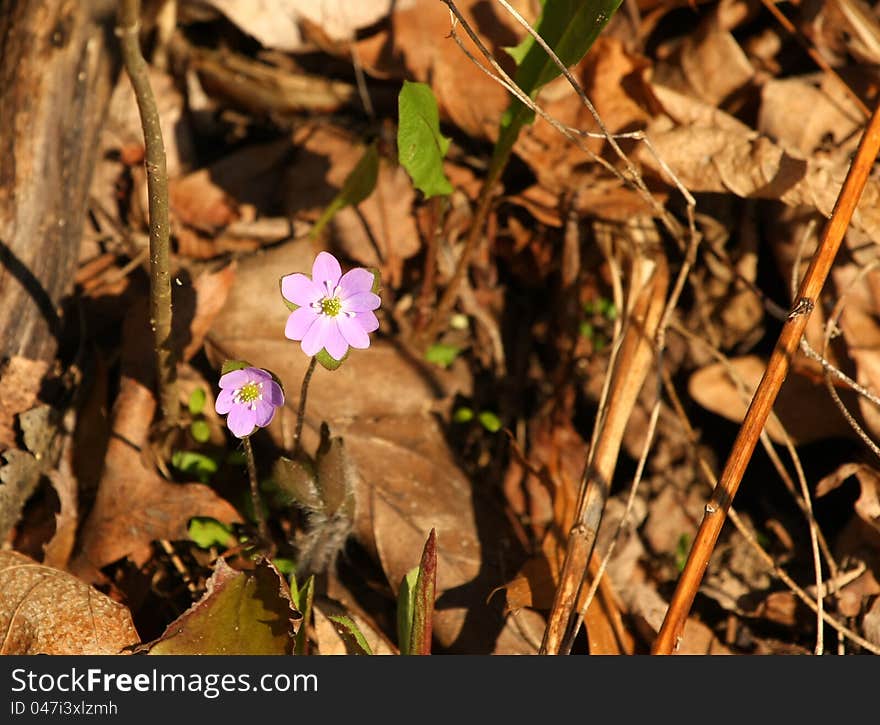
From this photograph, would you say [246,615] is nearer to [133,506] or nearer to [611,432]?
[133,506]

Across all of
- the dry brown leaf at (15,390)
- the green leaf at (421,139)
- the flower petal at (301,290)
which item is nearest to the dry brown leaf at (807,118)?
the green leaf at (421,139)

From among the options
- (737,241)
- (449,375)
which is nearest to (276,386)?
(449,375)

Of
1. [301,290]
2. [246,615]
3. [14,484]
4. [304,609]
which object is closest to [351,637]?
[304,609]

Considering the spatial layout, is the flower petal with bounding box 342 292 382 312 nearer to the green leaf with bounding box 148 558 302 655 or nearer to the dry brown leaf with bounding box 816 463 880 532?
the green leaf with bounding box 148 558 302 655

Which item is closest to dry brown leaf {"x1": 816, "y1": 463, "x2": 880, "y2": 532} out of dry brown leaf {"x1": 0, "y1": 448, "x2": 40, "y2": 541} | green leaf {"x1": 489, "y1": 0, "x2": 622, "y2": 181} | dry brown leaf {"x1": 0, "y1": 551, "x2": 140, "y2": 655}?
green leaf {"x1": 489, "y1": 0, "x2": 622, "y2": 181}

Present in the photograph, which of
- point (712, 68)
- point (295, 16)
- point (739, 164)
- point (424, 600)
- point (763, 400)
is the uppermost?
A: point (712, 68)

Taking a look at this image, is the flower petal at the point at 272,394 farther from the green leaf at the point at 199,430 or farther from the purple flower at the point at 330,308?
the green leaf at the point at 199,430
